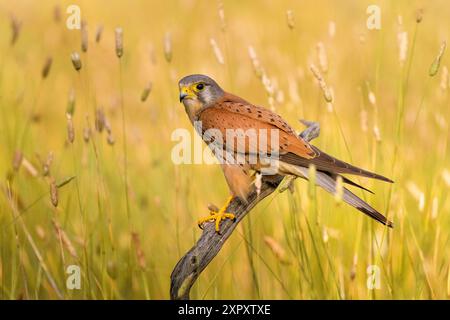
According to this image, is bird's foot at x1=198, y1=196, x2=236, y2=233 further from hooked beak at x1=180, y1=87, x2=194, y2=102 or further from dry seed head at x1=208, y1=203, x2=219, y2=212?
hooked beak at x1=180, y1=87, x2=194, y2=102

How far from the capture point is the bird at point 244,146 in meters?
3.52

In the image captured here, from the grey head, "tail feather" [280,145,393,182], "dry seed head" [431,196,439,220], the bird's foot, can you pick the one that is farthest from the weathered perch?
"dry seed head" [431,196,439,220]

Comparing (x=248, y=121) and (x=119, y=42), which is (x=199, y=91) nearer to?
(x=248, y=121)

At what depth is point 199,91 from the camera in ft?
13.4

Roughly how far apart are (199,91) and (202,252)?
4.00ft

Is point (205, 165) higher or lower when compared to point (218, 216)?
higher

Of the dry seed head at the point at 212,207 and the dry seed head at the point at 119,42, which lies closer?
the dry seed head at the point at 212,207

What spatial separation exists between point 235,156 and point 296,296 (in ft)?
2.68

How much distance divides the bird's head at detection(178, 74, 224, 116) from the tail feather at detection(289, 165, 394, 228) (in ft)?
2.34

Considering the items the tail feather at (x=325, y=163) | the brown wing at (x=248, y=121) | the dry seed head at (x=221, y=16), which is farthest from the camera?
the dry seed head at (x=221, y=16)

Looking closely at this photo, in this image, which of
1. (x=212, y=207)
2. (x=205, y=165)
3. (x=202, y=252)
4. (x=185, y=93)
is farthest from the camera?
(x=205, y=165)

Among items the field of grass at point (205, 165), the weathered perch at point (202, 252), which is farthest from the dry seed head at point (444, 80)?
the weathered perch at point (202, 252)

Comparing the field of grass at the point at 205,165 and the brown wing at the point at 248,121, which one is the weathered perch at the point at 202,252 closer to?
the field of grass at the point at 205,165

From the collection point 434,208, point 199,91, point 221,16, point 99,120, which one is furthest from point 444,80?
point 99,120
